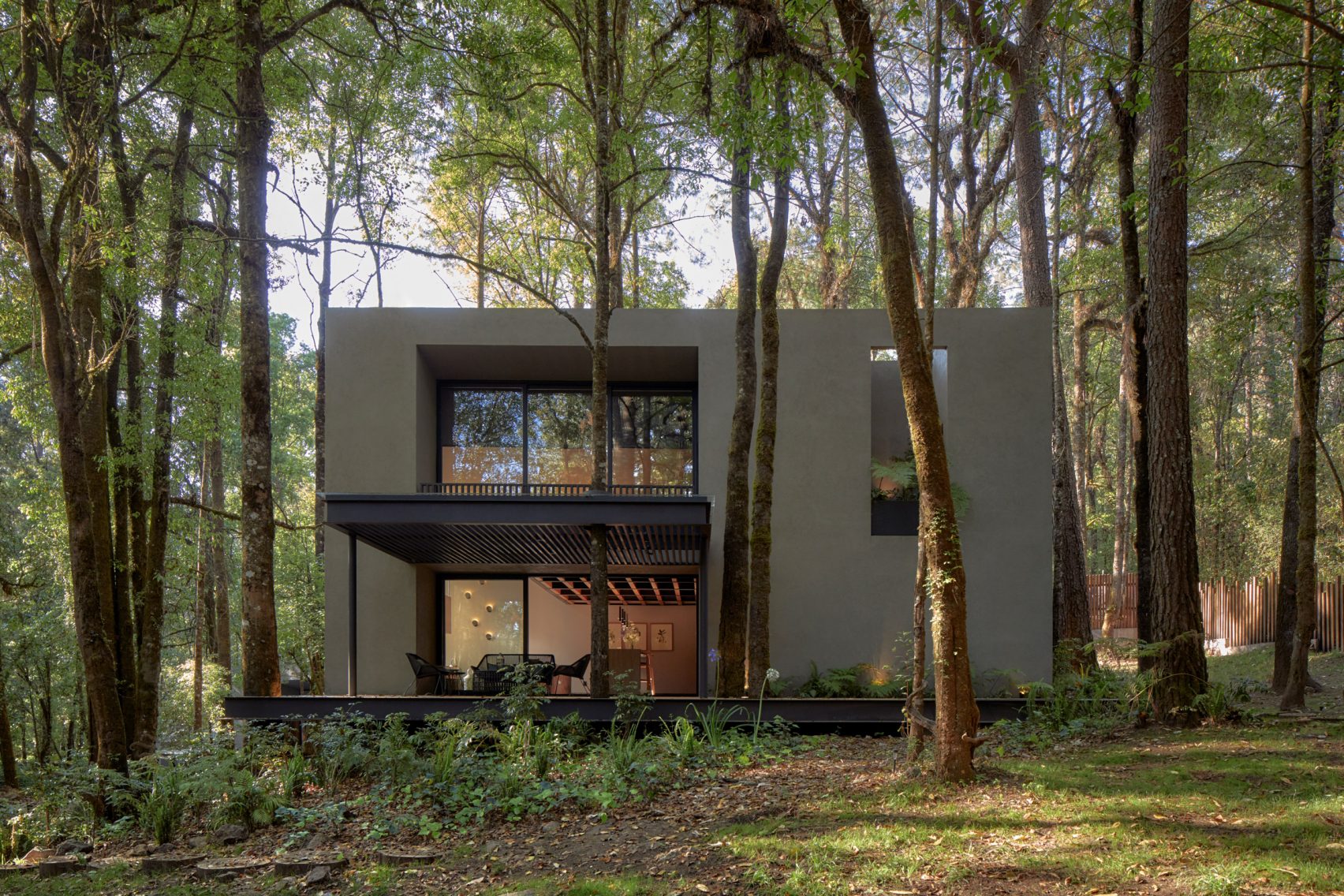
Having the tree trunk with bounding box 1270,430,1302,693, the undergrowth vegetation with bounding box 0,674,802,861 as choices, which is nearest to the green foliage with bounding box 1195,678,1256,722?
the tree trunk with bounding box 1270,430,1302,693

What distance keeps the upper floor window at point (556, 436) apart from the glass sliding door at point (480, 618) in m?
1.98

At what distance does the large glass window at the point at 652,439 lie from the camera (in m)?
13.7

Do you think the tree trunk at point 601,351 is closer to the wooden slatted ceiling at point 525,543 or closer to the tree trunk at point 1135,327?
the wooden slatted ceiling at point 525,543

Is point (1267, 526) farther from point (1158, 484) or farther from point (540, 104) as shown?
point (540, 104)

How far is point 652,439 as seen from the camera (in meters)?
14.0

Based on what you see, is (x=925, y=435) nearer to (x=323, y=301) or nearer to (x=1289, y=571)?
(x=1289, y=571)

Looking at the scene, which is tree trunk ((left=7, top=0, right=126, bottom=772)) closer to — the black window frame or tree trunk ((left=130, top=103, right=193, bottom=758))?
tree trunk ((left=130, top=103, right=193, bottom=758))

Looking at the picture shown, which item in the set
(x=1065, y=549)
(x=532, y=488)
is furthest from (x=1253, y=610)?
(x=532, y=488)

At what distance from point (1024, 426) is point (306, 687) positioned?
1144 cm

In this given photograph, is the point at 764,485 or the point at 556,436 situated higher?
the point at 556,436

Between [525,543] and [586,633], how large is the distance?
5422 millimetres

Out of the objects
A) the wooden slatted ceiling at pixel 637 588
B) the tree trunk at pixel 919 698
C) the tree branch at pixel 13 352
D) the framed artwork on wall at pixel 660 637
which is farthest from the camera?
the framed artwork on wall at pixel 660 637

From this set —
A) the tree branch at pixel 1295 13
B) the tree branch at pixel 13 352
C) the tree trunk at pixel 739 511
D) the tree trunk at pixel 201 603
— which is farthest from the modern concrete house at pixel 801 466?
the tree branch at pixel 1295 13

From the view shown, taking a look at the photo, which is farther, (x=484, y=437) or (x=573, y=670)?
(x=484, y=437)
